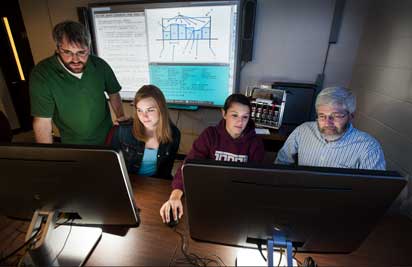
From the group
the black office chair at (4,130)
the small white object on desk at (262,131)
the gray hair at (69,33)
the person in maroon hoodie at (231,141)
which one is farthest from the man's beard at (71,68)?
the small white object on desk at (262,131)

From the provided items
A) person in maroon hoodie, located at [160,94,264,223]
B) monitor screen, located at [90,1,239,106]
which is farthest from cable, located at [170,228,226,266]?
monitor screen, located at [90,1,239,106]

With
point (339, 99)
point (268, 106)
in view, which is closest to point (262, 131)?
point (268, 106)

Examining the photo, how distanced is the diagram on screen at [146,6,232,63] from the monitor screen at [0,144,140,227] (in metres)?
2.17

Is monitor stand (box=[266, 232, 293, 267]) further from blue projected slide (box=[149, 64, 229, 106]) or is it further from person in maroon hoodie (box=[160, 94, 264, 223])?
blue projected slide (box=[149, 64, 229, 106])

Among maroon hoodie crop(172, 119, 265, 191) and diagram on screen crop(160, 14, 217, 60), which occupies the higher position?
diagram on screen crop(160, 14, 217, 60)

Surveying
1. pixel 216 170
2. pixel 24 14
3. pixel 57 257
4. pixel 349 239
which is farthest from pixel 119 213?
pixel 24 14

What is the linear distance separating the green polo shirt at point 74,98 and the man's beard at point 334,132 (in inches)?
66.4

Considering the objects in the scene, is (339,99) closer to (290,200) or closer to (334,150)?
(334,150)

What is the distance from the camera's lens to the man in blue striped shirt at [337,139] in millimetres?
1219

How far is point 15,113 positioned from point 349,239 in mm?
4606

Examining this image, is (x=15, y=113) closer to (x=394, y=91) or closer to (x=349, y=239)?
(x=349, y=239)

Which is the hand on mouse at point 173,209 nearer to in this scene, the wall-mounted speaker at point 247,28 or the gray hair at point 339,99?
the gray hair at point 339,99

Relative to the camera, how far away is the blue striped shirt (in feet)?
4.03

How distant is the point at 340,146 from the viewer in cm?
131
